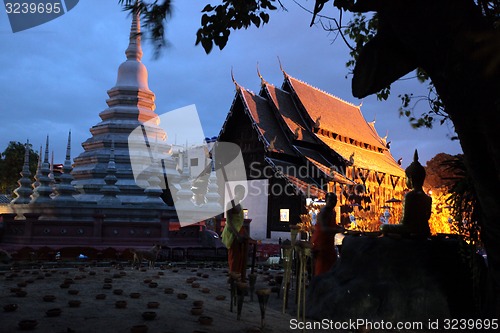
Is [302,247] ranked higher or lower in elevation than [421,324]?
higher

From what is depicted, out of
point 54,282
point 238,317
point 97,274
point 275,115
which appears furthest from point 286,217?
point 238,317

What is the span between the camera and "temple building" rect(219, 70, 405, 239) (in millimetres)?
23922

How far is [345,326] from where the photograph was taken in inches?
Answer: 203

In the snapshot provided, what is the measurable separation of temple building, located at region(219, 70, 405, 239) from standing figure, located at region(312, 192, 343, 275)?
15364 millimetres

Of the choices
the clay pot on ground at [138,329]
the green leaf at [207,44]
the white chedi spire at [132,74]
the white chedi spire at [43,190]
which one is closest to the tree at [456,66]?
the green leaf at [207,44]

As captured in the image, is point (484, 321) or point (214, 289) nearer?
point (484, 321)

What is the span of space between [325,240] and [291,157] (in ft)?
60.4

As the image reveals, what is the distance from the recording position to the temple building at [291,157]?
942 inches

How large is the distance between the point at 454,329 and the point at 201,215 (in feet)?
50.2

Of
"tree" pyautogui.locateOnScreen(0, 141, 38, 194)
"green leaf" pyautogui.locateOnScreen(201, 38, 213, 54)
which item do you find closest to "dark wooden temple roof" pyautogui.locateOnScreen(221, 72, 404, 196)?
"green leaf" pyautogui.locateOnScreen(201, 38, 213, 54)

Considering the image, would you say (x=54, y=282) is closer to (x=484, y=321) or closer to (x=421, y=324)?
(x=421, y=324)

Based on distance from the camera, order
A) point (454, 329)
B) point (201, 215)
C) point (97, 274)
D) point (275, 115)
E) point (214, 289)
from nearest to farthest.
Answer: point (454, 329), point (214, 289), point (97, 274), point (201, 215), point (275, 115)

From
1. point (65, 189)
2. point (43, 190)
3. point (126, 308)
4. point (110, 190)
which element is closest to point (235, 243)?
point (126, 308)

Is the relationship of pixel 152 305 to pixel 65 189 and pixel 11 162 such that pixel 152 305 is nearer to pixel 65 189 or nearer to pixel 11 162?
pixel 65 189
